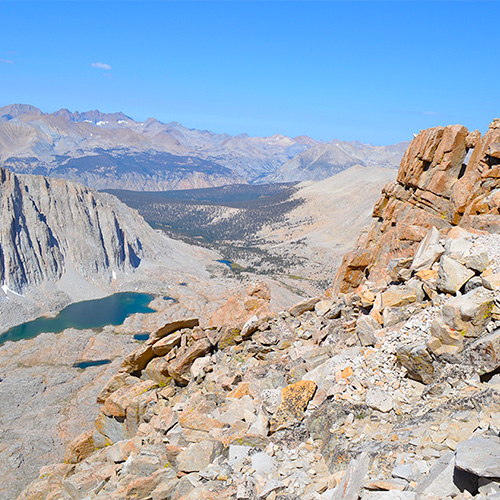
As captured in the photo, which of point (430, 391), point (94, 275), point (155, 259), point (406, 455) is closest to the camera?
point (406, 455)

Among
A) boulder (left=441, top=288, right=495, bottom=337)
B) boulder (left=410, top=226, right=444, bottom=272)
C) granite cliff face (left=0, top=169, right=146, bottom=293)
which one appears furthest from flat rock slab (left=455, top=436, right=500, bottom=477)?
granite cliff face (left=0, top=169, right=146, bottom=293)

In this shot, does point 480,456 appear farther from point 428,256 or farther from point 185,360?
point 185,360

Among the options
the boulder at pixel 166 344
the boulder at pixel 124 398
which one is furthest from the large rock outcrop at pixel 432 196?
the boulder at pixel 124 398

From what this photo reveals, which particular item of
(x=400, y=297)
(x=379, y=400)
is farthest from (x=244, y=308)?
(x=379, y=400)

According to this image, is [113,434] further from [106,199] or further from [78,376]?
[106,199]

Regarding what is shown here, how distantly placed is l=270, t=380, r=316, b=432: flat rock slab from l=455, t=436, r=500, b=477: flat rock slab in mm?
7531

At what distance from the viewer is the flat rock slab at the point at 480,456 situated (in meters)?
8.04

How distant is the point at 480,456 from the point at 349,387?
22.1 feet

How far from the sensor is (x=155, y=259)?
18038 centimetres

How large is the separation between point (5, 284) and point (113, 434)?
383 ft

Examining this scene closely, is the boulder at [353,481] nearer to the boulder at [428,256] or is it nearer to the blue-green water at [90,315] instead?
the boulder at [428,256]

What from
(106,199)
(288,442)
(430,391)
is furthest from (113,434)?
(106,199)

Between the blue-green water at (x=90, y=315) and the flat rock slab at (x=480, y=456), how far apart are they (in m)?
118

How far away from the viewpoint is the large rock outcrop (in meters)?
24.5
